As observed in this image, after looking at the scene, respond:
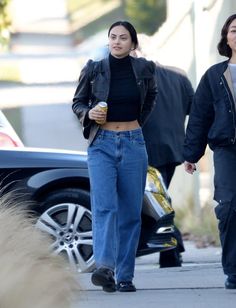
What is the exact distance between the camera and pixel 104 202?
8500 millimetres

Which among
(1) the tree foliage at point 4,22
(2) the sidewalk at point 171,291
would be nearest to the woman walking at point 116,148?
(2) the sidewalk at point 171,291

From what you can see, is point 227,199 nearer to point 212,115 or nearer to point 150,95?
point 212,115

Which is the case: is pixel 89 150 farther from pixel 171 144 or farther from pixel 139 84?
pixel 171 144

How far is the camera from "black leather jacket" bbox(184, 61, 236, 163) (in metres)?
8.36

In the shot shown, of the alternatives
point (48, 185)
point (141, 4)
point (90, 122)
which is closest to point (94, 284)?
point (90, 122)

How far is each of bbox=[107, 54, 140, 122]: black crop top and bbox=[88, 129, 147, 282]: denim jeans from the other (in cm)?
11

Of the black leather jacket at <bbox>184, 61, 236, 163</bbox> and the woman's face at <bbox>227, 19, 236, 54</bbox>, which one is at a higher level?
the woman's face at <bbox>227, 19, 236, 54</bbox>

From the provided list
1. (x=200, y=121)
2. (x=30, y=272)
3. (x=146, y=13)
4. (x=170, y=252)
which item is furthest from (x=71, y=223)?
(x=146, y=13)

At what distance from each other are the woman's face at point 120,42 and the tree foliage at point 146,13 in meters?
41.1

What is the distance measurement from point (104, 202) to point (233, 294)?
1048 millimetres

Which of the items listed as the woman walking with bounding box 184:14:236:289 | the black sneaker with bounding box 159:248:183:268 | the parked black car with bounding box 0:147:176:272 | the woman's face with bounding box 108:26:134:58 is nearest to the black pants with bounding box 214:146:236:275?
the woman walking with bounding box 184:14:236:289

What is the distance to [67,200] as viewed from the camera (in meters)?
10.0

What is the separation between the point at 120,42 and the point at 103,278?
158cm

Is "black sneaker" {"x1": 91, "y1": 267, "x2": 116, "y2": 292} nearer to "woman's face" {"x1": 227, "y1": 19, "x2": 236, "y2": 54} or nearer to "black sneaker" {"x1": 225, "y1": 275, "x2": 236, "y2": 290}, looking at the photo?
"black sneaker" {"x1": 225, "y1": 275, "x2": 236, "y2": 290}
